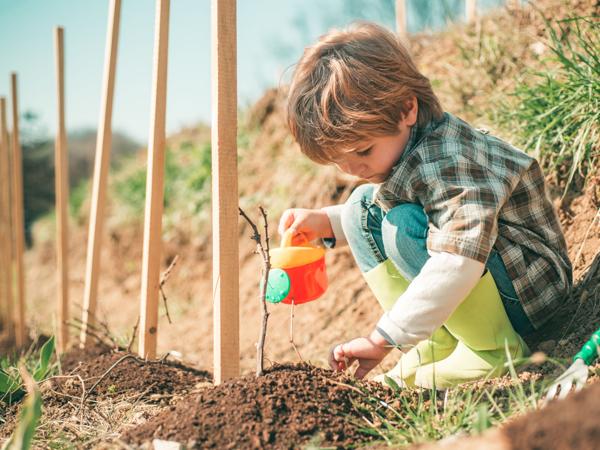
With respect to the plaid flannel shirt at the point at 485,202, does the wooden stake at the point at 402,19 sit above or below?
above

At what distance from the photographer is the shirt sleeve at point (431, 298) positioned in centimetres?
163

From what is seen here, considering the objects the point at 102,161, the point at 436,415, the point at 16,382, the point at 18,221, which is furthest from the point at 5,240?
the point at 436,415

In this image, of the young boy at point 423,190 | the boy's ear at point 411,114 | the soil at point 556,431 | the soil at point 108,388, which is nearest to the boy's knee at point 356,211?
the young boy at point 423,190

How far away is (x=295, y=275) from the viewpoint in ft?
6.27

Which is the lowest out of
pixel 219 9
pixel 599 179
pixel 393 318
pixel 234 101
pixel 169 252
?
pixel 169 252

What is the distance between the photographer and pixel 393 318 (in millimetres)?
1696

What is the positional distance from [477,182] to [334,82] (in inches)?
20.6

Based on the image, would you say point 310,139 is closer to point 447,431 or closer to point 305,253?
point 305,253

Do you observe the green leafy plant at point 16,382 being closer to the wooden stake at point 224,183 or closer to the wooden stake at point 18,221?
the wooden stake at point 224,183

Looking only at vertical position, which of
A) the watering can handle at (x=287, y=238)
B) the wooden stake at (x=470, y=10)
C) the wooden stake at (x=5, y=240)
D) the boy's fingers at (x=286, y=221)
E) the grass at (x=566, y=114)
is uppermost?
the wooden stake at (x=470, y=10)

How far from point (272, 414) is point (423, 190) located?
78cm

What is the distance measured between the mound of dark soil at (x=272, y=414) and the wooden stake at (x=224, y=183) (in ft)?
0.63

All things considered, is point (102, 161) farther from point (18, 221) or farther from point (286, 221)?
point (18, 221)

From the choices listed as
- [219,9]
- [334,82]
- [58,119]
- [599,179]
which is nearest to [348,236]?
[334,82]
